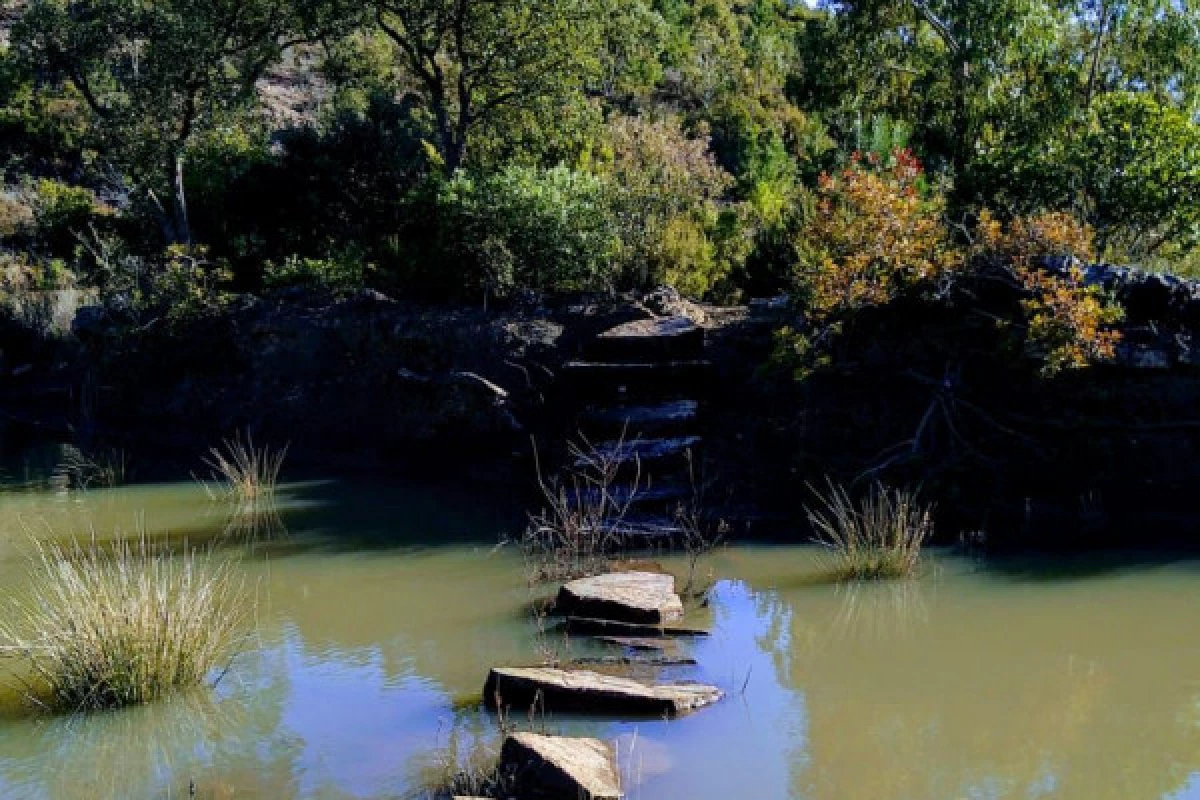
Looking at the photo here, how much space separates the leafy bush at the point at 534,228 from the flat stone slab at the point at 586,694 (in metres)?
9.70

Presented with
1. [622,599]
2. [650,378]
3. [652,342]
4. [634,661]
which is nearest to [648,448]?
[650,378]

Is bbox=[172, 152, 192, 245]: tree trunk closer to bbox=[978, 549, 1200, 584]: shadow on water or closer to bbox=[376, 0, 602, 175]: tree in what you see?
bbox=[376, 0, 602, 175]: tree

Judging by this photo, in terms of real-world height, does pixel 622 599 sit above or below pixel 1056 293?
below

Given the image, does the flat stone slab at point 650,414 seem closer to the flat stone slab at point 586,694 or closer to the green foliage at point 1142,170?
the green foliage at point 1142,170

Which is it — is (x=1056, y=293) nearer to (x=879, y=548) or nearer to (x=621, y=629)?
(x=879, y=548)

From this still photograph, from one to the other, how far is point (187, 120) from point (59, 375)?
18.4 ft

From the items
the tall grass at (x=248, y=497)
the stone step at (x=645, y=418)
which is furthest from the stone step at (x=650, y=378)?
the tall grass at (x=248, y=497)

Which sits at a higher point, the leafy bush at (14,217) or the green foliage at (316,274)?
the leafy bush at (14,217)

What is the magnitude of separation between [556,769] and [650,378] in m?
8.67

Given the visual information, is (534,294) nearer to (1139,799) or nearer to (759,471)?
(759,471)

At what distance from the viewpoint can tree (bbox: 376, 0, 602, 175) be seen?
18.2m

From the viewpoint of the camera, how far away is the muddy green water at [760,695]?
6113 mm

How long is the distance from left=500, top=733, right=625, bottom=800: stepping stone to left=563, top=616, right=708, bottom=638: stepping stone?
237 centimetres

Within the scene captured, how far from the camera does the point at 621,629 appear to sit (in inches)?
329
